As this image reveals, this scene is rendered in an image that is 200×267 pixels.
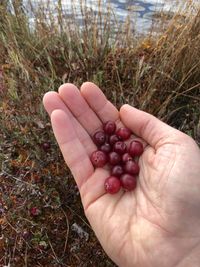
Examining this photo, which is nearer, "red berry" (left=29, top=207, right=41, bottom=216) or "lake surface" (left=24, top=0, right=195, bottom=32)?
"red berry" (left=29, top=207, right=41, bottom=216)

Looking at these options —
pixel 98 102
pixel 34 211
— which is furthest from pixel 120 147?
pixel 34 211

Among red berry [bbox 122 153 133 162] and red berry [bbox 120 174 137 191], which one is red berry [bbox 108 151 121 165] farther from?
red berry [bbox 120 174 137 191]

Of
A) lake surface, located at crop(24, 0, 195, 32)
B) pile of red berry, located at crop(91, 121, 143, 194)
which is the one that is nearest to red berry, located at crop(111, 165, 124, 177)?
pile of red berry, located at crop(91, 121, 143, 194)

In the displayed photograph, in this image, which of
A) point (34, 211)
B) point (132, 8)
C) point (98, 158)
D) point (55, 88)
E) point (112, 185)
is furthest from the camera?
point (132, 8)

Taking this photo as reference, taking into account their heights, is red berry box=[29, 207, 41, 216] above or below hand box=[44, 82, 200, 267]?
below

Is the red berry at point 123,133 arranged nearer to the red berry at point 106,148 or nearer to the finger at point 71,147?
the red berry at point 106,148

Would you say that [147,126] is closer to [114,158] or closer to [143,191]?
[114,158]

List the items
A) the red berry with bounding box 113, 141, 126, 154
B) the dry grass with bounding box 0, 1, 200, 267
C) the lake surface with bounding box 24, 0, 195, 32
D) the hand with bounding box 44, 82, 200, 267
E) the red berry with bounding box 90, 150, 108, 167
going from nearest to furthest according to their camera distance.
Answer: the hand with bounding box 44, 82, 200, 267 < the red berry with bounding box 90, 150, 108, 167 < the red berry with bounding box 113, 141, 126, 154 < the dry grass with bounding box 0, 1, 200, 267 < the lake surface with bounding box 24, 0, 195, 32

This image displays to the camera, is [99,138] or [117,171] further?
[99,138]
